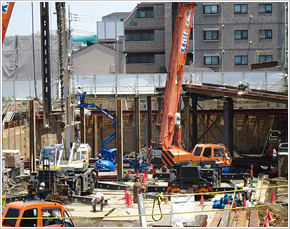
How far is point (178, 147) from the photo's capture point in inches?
898

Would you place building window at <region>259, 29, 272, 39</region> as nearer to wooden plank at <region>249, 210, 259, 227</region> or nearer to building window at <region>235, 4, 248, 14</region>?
building window at <region>235, 4, 248, 14</region>

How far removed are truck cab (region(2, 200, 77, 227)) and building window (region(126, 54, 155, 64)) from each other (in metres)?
Result: 39.2

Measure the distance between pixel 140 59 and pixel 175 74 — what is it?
88.5 feet

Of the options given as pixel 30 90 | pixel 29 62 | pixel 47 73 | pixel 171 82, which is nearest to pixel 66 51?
pixel 47 73

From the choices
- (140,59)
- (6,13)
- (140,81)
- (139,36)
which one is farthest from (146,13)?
(6,13)

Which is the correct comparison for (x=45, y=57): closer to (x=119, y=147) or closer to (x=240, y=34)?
(x=119, y=147)

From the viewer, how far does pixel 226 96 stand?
27656 millimetres

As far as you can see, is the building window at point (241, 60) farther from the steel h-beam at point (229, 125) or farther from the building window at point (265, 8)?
the steel h-beam at point (229, 125)

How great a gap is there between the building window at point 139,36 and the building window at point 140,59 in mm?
2000

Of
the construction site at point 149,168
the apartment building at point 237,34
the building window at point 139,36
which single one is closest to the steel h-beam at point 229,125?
the construction site at point 149,168

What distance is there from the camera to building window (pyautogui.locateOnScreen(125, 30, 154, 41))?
49.1 m

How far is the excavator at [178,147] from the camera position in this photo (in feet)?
67.4

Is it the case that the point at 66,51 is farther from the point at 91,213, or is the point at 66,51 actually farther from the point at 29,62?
the point at 29,62

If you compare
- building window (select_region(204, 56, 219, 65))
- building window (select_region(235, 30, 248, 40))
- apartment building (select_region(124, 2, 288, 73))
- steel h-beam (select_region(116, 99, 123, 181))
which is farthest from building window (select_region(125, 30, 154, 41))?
steel h-beam (select_region(116, 99, 123, 181))
